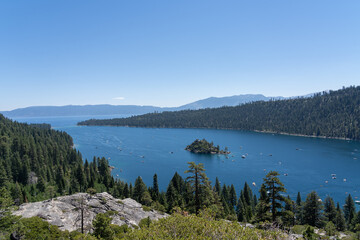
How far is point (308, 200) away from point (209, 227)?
179ft

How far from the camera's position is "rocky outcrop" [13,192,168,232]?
3631cm

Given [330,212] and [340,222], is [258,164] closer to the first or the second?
[330,212]

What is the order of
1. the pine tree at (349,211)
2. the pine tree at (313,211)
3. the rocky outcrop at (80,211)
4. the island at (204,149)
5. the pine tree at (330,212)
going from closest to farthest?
the rocky outcrop at (80,211) → the pine tree at (313,211) → the pine tree at (330,212) → the pine tree at (349,211) → the island at (204,149)

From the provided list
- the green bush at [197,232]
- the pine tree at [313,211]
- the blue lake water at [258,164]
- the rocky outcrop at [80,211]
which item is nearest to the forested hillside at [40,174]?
the blue lake water at [258,164]

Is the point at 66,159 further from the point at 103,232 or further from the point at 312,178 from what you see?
the point at 312,178

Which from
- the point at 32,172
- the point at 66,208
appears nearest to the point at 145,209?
the point at 66,208

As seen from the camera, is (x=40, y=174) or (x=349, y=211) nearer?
(x=349, y=211)

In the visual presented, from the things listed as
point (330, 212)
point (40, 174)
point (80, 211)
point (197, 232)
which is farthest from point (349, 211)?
point (40, 174)

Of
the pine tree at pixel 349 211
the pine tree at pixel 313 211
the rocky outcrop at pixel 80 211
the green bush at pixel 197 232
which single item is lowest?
the pine tree at pixel 349 211

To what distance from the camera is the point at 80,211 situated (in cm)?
4056

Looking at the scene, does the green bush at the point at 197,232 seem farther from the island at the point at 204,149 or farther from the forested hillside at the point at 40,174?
the island at the point at 204,149

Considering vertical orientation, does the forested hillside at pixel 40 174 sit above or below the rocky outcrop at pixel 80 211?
below

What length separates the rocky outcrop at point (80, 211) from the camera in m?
36.3

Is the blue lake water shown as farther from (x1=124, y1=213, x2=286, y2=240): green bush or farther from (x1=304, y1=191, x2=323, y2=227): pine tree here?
(x1=124, y1=213, x2=286, y2=240): green bush
